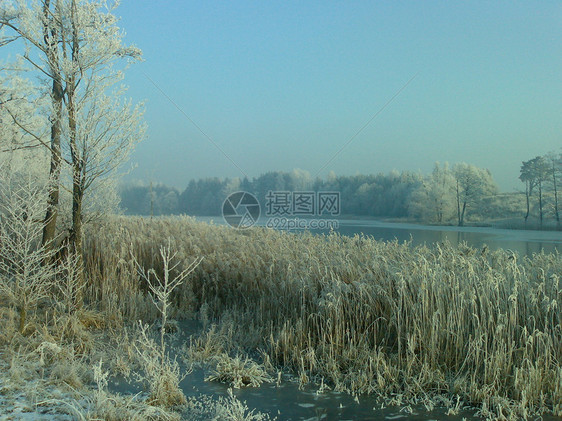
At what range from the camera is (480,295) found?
4988 millimetres

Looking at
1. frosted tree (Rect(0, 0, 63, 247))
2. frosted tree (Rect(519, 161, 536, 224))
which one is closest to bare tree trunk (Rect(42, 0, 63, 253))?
frosted tree (Rect(0, 0, 63, 247))

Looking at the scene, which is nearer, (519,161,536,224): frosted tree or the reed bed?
the reed bed

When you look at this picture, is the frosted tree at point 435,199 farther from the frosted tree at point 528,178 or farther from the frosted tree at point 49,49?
the frosted tree at point 49,49

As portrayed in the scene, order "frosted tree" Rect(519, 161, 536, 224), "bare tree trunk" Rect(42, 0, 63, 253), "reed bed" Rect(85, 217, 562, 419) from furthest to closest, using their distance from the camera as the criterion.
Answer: "frosted tree" Rect(519, 161, 536, 224) → "bare tree trunk" Rect(42, 0, 63, 253) → "reed bed" Rect(85, 217, 562, 419)

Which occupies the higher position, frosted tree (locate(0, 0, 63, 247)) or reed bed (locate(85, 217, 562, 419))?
frosted tree (locate(0, 0, 63, 247))

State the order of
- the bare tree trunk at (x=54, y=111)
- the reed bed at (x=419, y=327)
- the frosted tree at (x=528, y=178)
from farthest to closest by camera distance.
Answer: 1. the frosted tree at (x=528, y=178)
2. the bare tree trunk at (x=54, y=111)
3. the reed bed at (x=419, y=327)

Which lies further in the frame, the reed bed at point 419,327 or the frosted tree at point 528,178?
the frosted tree at point 528,178

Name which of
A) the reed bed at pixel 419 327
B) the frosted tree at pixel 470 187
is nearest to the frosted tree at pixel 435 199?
the frosted tree at pixel 470 187

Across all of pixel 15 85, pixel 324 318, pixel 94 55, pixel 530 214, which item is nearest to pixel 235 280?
pixel 324 318

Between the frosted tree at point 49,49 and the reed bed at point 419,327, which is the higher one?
the frosted tree at point 49,49

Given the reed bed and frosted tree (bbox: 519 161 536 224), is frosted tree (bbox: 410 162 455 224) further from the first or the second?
the reed bed

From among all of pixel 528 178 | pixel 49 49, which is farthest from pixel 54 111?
pixel 528 178

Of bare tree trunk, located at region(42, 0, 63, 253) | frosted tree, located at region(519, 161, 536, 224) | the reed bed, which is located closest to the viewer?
the reed bed

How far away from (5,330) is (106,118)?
326 cm
